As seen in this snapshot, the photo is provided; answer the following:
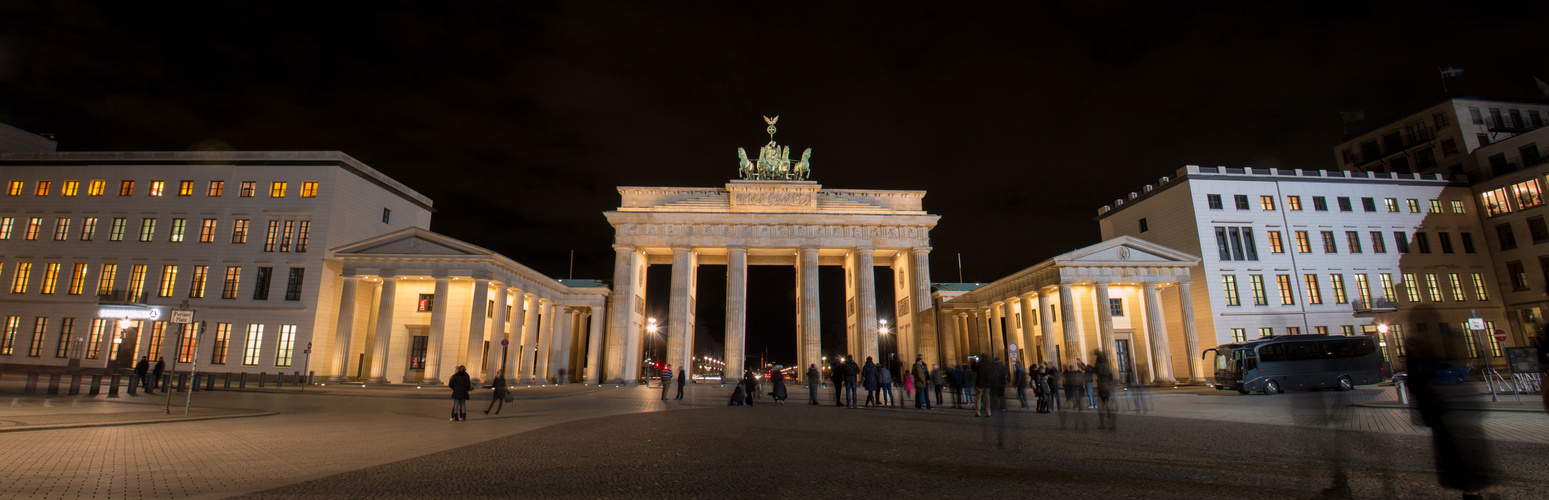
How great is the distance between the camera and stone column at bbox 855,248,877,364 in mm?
47562

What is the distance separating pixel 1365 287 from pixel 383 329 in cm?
6518

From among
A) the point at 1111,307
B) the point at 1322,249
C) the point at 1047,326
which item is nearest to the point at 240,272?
the point at 1047,326

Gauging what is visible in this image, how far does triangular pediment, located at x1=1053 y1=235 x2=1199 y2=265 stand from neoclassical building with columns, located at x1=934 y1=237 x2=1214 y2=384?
55 mm

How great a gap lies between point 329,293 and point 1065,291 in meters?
47.3

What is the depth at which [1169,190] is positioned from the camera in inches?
1812

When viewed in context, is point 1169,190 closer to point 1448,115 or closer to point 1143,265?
point 1143,265

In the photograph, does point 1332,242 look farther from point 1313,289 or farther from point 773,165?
point 773,165

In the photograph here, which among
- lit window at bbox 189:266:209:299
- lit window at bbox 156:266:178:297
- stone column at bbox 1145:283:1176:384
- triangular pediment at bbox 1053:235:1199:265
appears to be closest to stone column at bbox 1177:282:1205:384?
stone column at bbox 1145:283:1176:384

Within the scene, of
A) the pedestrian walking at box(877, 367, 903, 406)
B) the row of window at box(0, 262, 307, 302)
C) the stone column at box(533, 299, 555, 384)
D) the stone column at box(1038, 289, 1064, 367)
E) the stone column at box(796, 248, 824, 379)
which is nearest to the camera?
the pedestrian walking at box(877, 367, 903, 406)

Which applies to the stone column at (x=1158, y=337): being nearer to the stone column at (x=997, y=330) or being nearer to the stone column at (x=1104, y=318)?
the stone column at (x=1104, y=318)

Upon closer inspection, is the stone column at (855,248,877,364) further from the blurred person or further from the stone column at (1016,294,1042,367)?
the blurred person

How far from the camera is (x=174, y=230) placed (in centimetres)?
4119

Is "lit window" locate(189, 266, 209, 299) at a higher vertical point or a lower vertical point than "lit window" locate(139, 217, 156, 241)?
lower

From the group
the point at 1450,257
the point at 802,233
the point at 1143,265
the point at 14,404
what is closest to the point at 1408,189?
the point at 1450,257
